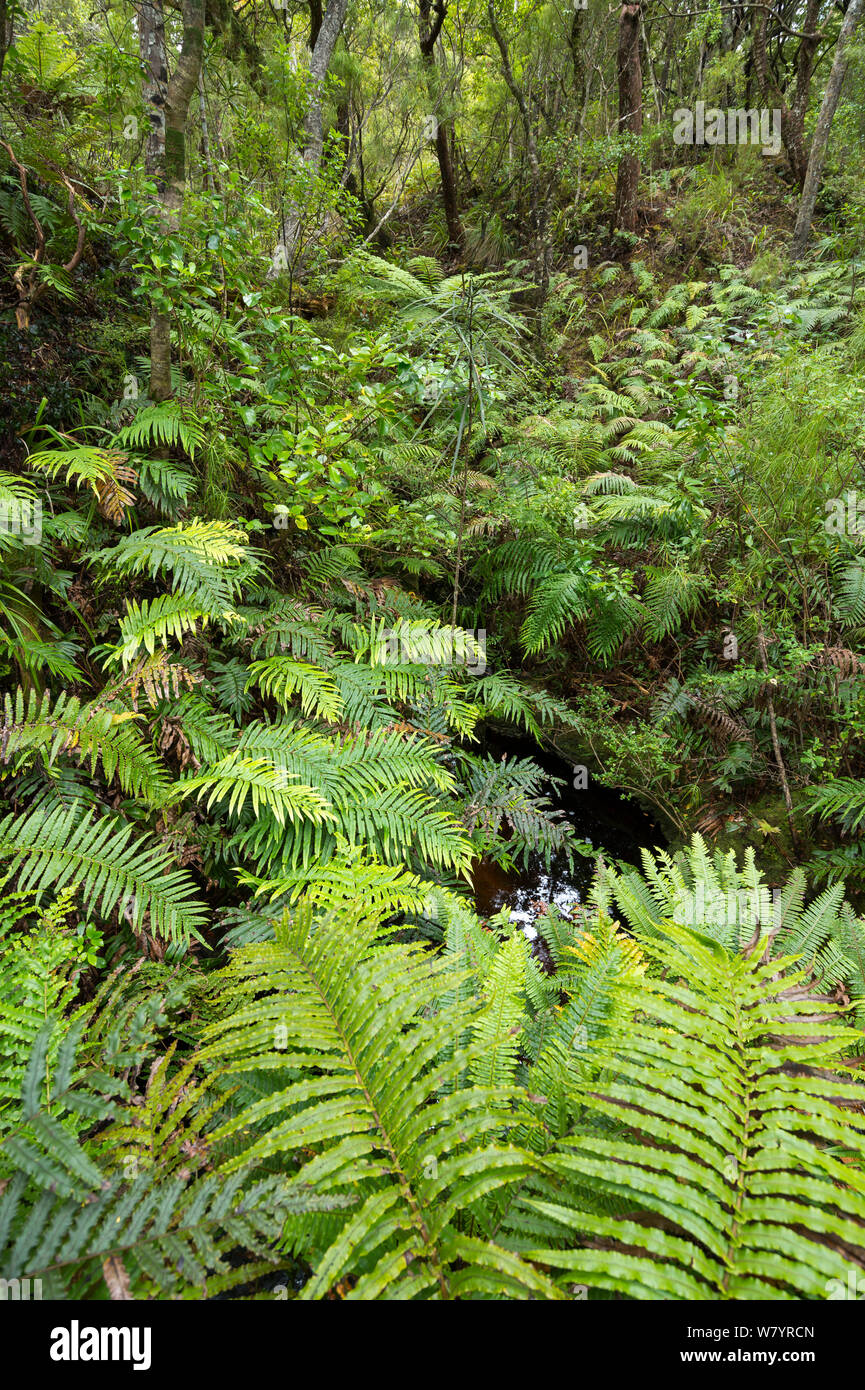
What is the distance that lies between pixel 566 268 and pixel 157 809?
9.21 m

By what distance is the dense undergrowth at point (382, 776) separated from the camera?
3.28ft

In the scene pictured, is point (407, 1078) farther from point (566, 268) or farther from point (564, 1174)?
point (566, 268)

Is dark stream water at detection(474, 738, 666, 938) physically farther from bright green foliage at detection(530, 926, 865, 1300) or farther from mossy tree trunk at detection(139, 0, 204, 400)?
mossy tree trunk at detection(139, 0, 204, 400)

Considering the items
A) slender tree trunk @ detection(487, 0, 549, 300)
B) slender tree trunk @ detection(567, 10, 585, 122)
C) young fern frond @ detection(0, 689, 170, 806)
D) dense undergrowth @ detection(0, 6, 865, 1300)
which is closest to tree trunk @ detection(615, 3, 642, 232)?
slender tree trunk @ detection(567, 10, 585, 122)

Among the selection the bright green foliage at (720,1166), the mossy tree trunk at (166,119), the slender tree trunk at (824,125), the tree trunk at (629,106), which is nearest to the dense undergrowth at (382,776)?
the bright green foliage at (720,1166)

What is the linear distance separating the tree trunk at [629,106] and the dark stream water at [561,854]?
781 cm

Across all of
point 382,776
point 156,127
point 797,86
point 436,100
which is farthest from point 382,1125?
point 797,86

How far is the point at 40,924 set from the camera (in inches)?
73.7

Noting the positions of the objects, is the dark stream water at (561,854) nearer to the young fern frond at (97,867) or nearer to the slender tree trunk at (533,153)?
the young fern frond at (97,867)

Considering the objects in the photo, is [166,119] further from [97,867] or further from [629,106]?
[629,106]

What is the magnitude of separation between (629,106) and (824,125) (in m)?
2.41

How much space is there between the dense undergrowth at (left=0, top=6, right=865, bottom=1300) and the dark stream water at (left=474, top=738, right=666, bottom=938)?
149mm

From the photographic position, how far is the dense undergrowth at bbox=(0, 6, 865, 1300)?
3.28 ft

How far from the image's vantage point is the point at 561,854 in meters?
3.84
